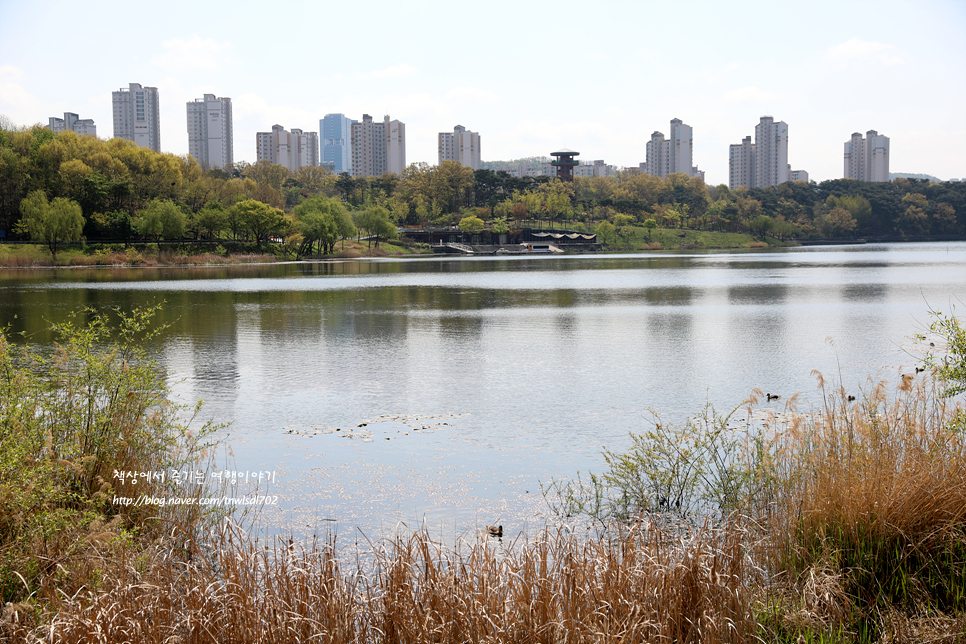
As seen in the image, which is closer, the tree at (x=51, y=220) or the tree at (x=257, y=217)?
the tree at (x=51, y=220)

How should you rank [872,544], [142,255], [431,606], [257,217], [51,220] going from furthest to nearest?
1. [257,217]
2. [142,255]
3. [51,220]
4. [872,544]
5. [431,606]

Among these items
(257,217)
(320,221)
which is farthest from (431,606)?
(320,221)

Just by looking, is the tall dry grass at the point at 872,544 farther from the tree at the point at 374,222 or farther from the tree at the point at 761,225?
the tree at the point at 761,225

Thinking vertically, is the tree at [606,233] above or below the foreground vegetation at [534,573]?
above

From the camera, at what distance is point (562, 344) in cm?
2317

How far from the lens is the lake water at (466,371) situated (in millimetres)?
10062

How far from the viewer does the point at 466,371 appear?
61.1ft

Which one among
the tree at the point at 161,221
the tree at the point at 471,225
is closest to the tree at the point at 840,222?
the tree at the point at 471,225

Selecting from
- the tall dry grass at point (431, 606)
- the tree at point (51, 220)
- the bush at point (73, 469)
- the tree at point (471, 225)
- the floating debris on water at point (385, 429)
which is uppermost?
the tree at point (471, 225)

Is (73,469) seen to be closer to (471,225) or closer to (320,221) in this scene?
(320,221)

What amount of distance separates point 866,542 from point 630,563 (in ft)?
6.92

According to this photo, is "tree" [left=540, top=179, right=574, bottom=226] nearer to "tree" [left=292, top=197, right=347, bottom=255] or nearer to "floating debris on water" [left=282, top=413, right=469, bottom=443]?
"tree" [left=292, top=197, right=347, bottom=255]

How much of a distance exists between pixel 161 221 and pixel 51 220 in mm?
11556

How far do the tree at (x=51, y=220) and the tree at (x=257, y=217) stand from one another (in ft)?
58.0
